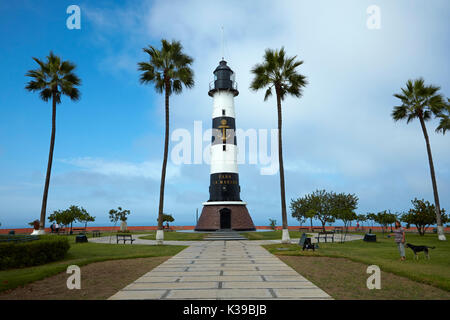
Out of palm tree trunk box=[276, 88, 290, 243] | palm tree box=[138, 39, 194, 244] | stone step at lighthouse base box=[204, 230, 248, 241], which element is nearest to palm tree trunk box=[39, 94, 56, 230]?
palm tree box=[138, 39, 194, 244]

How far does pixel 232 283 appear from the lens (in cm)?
748

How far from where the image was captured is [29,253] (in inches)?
428

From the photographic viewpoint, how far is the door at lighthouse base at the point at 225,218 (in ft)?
98.5

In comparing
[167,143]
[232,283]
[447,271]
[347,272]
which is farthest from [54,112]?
[447,271]

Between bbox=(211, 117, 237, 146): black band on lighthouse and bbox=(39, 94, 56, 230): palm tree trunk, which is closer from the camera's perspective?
bbox=(39, 94, 56, 230): palm tree trunk

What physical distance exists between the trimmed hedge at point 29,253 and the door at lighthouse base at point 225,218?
1888cm

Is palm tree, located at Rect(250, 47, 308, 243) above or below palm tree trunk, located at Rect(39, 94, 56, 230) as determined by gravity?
above

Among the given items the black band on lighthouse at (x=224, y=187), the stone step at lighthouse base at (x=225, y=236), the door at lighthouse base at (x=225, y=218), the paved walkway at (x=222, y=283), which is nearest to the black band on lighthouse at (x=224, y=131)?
the black band on lighthouse at (x=224, y=187)

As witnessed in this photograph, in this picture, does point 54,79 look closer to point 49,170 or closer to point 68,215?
point 49,170

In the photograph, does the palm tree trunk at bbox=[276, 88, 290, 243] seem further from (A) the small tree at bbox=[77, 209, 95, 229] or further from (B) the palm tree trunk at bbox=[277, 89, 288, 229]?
(A) the small tree at bbox=[77, 209, 95, 229]

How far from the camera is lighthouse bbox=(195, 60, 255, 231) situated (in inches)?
1185

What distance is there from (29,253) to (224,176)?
21104 millimetres

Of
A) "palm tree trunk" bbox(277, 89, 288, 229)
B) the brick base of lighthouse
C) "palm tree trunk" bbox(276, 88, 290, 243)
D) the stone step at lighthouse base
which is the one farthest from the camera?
the brick base of lighthouse
